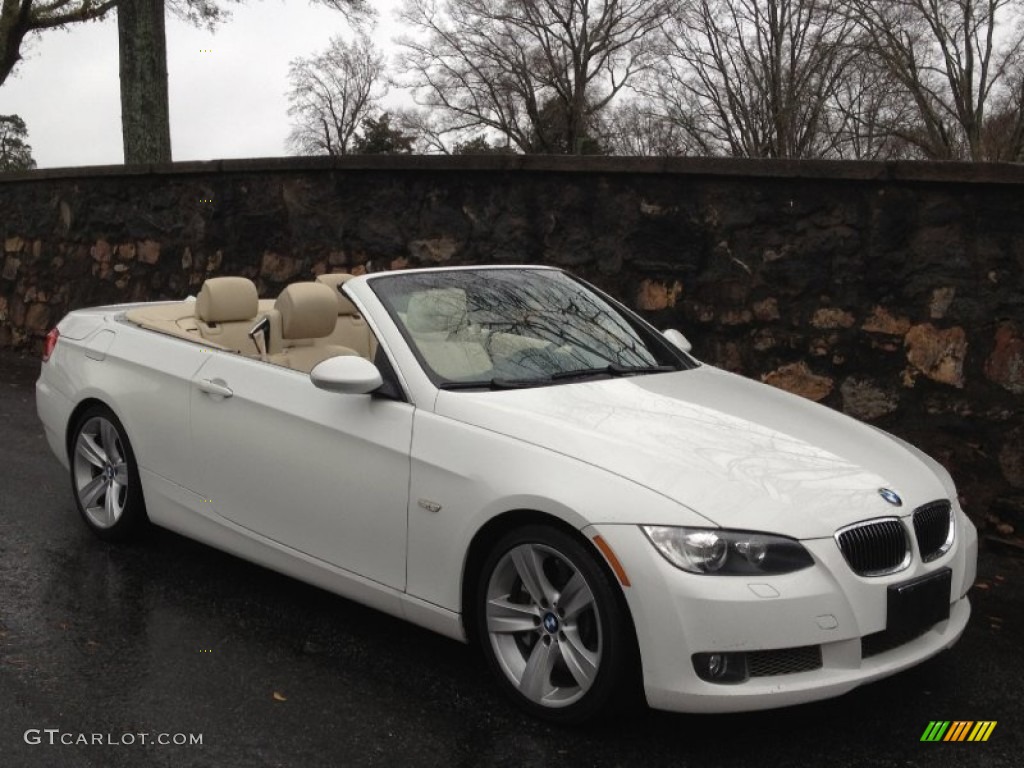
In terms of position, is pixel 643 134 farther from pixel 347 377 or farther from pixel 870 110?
pixel 347 377

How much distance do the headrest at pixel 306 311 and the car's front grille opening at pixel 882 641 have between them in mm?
2794

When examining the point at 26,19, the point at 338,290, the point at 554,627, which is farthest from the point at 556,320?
the point at 26,19

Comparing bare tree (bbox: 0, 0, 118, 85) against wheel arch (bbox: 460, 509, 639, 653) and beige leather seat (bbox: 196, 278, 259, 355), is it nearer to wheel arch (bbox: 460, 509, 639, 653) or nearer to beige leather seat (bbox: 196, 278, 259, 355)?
beige leather seat (bbox: 196, 278, 259, 355)

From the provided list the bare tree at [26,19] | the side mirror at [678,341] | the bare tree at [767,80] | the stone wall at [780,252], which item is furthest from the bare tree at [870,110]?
the side mirror at [678,341]

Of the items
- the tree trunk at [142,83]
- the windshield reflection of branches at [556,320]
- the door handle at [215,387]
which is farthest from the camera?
the tree trunk at [142,83]

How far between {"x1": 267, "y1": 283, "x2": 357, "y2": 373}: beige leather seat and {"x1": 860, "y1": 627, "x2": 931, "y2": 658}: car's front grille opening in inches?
105

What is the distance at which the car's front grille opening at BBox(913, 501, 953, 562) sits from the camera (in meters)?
3.62

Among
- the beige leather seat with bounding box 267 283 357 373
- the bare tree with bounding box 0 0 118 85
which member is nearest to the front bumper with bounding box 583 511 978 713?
the beige leather seat with bounding box 267 283 357 373

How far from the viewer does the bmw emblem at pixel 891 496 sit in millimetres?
3570

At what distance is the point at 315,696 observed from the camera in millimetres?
3820

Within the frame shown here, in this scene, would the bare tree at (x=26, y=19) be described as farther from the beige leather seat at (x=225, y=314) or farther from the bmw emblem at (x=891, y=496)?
the bmw emblem at (x=891, y=496)

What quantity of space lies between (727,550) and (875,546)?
0.52 m

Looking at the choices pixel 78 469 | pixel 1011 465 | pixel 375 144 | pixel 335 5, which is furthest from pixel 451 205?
pixel 375 144

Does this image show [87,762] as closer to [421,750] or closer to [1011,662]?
[421,750]
